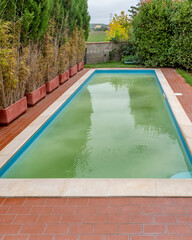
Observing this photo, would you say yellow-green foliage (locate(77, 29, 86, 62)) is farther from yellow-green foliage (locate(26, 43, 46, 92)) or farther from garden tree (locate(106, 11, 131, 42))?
yellow-green foliage (locate(26, 43, 46, 92))

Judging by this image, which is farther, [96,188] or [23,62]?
[23,62]

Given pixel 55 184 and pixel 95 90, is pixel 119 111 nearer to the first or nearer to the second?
pixel 95 90

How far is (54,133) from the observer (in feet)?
18.4

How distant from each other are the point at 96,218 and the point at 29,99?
15.8 ft

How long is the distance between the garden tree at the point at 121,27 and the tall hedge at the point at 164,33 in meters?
2.71

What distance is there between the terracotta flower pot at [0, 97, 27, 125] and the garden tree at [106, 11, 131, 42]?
35.1ft

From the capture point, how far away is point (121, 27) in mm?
17797

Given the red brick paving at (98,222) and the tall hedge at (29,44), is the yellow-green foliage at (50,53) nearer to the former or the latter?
Answer: the tall hedge at (29,44)

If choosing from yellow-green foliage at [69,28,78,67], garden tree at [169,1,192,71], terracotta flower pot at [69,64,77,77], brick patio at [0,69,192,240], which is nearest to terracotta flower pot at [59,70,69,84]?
terracotta flower pot at [69,64,77,77]

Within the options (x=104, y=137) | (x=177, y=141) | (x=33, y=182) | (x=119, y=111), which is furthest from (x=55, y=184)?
(x=119, y=111)

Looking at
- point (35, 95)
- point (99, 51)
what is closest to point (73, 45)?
point (99, 51)

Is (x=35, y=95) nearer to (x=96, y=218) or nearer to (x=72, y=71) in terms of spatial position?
(x=72, y=71)

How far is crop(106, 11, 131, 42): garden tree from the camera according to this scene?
52.3 ft

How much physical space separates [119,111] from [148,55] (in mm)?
7263
